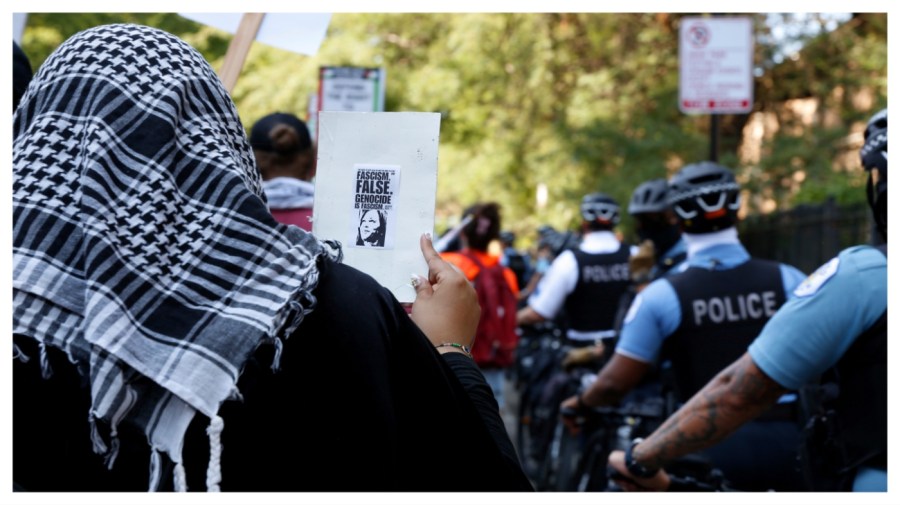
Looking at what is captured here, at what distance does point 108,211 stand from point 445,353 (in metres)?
0.74

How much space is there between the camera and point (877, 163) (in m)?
3.09

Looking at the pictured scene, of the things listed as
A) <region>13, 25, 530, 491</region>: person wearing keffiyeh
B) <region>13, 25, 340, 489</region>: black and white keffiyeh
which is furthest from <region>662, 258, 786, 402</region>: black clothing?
<region>13, 25, 340, 489</region>: black and white keffiyeh

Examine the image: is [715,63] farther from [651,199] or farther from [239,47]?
[239,47]

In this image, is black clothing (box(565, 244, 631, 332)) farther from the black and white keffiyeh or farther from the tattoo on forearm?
the black and white keffiyeh

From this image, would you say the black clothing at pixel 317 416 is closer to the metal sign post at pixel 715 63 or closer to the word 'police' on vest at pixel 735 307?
the word 'police' on vest at pixel 735 307

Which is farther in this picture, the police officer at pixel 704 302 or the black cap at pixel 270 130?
the police officer at pixel 704 302

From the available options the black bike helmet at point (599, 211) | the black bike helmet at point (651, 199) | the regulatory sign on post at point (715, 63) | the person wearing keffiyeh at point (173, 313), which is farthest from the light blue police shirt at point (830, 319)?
the regulatory sign on post at point (715, 63)

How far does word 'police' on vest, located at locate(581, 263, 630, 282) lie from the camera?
8.53 meters

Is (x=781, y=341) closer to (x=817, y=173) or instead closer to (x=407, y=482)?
(x=407, y=482)

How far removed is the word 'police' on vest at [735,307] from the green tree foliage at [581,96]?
795 centimetres

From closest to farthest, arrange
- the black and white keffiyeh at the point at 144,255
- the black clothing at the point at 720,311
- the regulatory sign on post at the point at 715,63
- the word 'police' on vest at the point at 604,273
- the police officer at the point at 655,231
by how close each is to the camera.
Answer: the black and white keffiyeh at the point at 144,255 < the black clothing at the point at 720,311 < the police officer at the point at 655,231 < the word 'police' on vest at the point at 604,273 < the regulatory sign on post at the point at 715,63

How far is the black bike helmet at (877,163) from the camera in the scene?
308 cm

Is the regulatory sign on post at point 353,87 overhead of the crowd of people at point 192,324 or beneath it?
overhead

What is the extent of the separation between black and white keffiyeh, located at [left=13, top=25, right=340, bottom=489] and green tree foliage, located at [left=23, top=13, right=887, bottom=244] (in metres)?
11.4
